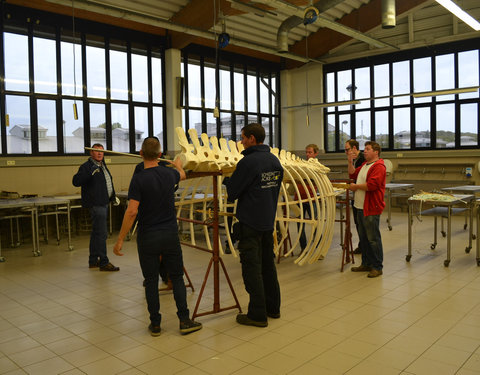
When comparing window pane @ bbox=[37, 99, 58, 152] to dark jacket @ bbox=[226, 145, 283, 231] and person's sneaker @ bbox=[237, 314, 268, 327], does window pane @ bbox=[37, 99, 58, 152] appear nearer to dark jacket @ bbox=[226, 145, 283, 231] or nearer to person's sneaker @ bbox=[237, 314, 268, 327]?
dark jacket @ bbox=[226, 145, 283, 231]

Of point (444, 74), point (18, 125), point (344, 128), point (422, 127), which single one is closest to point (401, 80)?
point (444, 74)

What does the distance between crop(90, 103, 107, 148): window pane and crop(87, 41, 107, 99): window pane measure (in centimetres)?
27

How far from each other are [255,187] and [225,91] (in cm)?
958

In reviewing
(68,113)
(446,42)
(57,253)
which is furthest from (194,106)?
(446,42)

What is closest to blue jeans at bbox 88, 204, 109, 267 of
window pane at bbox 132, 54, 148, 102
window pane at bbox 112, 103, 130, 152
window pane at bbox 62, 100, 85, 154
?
window pane at bbox 62, 100, 85, 154

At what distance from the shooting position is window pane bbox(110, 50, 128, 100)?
10367 mm

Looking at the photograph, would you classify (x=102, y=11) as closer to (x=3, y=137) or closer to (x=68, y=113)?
(x=68, y=113)

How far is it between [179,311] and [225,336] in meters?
0.45

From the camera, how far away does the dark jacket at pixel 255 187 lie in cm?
379

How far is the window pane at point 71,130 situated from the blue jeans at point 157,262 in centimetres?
674

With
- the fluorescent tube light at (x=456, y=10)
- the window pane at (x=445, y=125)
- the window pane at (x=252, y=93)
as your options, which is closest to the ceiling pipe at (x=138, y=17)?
the window pane at (x=252, y=93)

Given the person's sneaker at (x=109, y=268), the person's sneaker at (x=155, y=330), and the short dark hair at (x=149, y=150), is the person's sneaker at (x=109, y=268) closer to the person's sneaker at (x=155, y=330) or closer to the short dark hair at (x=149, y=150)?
the person's sneaker at (x=155, y=330)

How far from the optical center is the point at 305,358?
3.24m

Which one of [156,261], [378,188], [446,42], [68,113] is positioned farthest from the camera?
[446,42]
